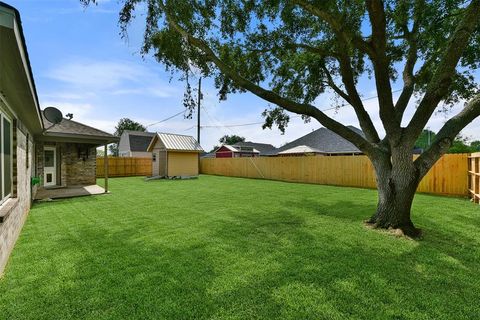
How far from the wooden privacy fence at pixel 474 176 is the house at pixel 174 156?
576 inches

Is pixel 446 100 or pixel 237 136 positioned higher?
pixel 237 136

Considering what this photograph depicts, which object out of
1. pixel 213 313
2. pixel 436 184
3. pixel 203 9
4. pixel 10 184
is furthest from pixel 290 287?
pixel 436 184

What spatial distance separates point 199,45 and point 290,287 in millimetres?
4786

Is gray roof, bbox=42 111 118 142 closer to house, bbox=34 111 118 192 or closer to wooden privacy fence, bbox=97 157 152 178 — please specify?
house, bbox=34 111 118 192

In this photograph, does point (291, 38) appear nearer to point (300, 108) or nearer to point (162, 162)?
point (300, 108)

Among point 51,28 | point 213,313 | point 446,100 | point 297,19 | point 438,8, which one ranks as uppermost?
point 297,19

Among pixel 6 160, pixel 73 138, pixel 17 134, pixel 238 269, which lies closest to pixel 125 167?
pixel 73 138

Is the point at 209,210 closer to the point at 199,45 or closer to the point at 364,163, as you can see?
the point at 199,45

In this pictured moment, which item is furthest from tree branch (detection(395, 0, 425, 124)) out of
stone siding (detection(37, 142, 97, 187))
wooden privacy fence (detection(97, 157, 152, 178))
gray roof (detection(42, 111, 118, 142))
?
wooden privacy fence (detection(97, 157, 152, 178))

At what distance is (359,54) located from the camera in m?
7.22

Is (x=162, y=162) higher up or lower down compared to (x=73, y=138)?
lower down

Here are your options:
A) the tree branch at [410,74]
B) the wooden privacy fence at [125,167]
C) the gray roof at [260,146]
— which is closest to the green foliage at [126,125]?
the gray roof at [260,146]

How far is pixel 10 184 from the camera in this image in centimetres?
406

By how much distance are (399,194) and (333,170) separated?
8488mm
